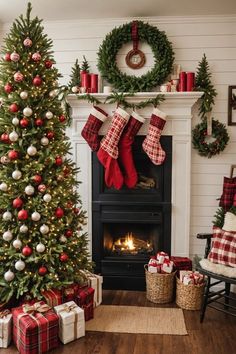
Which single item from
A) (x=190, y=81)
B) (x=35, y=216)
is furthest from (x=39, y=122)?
(x=190, y=81)

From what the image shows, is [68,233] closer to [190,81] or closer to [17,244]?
[17,244]

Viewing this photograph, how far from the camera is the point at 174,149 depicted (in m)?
3.49

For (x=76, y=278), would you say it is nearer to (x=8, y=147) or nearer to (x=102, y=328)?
(x=102, y=328)

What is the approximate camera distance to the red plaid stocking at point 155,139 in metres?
3.35

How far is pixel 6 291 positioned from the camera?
266 cm

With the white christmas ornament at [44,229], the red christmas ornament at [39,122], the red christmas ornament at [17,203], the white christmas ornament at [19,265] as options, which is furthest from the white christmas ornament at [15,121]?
the white christmas ornament at [19,265]

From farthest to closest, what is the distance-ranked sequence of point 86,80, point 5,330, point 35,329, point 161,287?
point 86,80, point 161,287, point 5,330, point 35,329

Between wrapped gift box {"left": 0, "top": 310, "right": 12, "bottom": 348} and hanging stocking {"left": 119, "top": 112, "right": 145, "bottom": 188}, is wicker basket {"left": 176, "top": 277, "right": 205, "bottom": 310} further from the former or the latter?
wrapped gift box {"left": 0, "top": 310, "right": 12, "bottom": 348}

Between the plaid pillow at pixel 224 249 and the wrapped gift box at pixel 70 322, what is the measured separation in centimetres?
113

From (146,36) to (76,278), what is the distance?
2327mm

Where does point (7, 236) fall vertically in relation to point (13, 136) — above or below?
below

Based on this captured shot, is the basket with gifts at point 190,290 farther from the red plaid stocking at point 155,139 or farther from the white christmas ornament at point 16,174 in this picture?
the white christmas ornament at point 16,174

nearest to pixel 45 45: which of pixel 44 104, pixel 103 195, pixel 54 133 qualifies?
pixel 44 104

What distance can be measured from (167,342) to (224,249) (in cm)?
83
